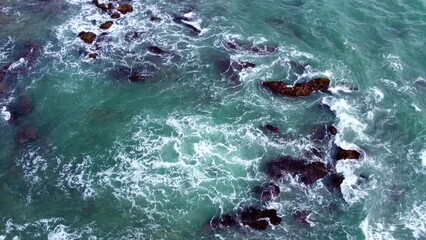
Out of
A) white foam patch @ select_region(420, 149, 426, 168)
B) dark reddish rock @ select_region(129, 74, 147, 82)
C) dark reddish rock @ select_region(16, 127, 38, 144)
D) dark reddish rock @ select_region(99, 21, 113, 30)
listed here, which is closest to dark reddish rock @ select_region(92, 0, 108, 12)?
dark reddish rock @ select_region(99, 21, 113, 30)

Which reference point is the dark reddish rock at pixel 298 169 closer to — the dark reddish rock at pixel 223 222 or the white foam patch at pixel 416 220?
the dark reddish rock at pixel 223 222

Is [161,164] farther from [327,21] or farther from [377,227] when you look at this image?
[327,21]

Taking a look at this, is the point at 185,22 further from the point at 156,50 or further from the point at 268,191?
the point at 268,191

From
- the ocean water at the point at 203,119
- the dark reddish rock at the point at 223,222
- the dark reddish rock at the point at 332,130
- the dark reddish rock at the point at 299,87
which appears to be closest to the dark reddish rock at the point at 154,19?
the ocean water at the point at 203,119

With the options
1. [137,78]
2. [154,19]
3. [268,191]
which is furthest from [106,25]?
[268,191]

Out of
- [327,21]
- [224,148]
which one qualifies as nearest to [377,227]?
[224,148]
